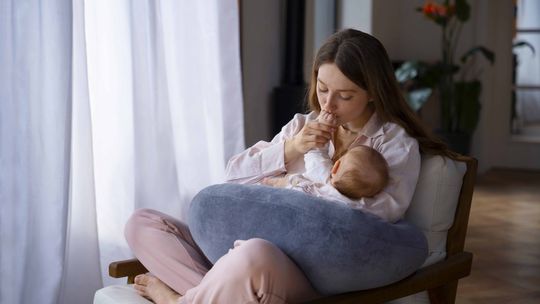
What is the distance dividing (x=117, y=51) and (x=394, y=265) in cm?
151

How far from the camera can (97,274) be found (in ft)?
9.37

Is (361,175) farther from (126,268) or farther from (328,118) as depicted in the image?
(126,268)

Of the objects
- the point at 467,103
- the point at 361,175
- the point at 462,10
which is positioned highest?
the point at 462,10

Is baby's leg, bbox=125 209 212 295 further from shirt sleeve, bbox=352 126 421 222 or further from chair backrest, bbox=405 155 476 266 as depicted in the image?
chair backrest, bbox=405 155 476 266

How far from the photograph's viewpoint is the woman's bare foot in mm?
1909

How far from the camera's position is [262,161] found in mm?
2135

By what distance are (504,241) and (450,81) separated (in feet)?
6.34

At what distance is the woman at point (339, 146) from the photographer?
6.23ft

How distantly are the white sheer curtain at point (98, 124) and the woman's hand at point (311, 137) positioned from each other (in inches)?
34.0

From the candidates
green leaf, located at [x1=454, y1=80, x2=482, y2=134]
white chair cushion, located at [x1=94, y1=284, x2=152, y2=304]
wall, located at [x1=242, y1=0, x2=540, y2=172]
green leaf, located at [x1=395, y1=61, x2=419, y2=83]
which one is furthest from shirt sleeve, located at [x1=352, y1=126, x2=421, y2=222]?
green leaf, located at [x1=454, y1=80, x2=482, y2=134]

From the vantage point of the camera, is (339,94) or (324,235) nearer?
(324,235)

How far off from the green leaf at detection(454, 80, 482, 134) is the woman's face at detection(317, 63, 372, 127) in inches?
164

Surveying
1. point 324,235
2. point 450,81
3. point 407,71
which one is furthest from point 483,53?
point 324,235

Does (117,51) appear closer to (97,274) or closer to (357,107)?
(97,274)
